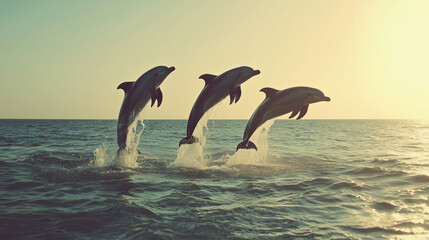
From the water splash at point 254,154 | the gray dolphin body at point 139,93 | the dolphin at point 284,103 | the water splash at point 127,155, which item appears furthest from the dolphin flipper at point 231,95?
the water splash at point 254,154

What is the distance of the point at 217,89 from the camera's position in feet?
33.0

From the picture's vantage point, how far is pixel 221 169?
12.2 metres

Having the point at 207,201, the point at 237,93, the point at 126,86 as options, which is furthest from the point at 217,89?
the point at 207,201

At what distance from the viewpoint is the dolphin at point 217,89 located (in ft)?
32.7

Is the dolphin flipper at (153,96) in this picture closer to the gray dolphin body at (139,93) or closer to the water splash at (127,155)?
the gray dolphin body at (139,93)

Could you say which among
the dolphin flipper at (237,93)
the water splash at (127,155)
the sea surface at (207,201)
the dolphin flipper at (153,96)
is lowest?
the sea surface at (207,201)

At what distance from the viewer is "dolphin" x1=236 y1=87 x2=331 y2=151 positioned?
1044 centimetres

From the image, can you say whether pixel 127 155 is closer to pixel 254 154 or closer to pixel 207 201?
pixel 254 154

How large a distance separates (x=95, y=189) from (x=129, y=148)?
8.32ft

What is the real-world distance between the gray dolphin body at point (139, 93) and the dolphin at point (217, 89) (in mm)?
1110

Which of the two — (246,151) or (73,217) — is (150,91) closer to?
(73,217)

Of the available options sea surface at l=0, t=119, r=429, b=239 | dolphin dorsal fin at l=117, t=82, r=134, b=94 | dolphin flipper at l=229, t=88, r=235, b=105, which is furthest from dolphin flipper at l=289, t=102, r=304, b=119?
dolphin dorsal fin at l=117, t=82, r=134, b=94

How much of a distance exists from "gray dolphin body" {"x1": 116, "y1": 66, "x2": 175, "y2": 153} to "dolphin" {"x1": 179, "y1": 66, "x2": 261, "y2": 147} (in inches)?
43.7

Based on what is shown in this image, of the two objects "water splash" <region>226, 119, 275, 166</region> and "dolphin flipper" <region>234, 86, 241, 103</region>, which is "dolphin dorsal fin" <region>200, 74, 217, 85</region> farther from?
"water splash" <region>226, 119, 275, 166</region>
